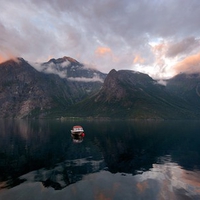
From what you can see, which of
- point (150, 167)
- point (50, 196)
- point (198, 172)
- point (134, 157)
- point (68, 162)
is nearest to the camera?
point (50, 196)

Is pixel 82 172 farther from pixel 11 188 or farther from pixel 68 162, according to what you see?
pixel 11 188

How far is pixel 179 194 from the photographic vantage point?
46.3 metres

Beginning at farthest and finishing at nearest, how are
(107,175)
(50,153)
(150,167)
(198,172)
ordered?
1. (50,153)
2. (150,167)
3. (198,172)
4. (107,175)

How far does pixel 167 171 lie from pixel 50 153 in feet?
164

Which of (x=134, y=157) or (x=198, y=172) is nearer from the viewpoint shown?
(x=198, y=172)

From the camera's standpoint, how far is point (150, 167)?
7006 centimetres

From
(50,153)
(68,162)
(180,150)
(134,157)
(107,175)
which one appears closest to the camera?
(107,175)

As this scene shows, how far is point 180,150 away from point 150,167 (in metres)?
38.5

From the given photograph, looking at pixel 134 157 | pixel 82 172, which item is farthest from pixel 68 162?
pixel 134 157

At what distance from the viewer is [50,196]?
4444 cm

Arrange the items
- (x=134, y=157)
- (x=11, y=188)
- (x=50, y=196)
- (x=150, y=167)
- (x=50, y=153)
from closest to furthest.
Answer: (x=50, y=196)
(x=11, y=188)
(x=150, y=167)
(x=134, y=157)
(x=50, y=153)

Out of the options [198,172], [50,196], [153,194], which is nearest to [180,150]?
[198,172]

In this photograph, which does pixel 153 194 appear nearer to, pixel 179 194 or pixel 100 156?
pixel 179 194

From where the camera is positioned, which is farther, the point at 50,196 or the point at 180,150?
the point at 180,150
